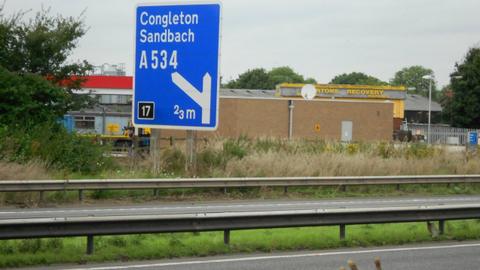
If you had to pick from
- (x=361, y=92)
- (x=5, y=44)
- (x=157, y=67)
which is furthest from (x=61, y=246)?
(x=361, y=92)

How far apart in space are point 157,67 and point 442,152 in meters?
13.1

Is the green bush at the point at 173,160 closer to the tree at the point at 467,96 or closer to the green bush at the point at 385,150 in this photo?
the green bush at the point at 385,150

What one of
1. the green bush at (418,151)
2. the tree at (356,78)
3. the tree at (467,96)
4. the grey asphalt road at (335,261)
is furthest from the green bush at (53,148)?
the tree at (356,78)

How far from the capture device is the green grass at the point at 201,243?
9.99m

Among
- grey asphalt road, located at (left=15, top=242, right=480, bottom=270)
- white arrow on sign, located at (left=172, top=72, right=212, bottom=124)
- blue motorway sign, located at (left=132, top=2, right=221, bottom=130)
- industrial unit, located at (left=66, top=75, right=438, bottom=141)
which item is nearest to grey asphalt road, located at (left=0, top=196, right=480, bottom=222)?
white arrow on sign, located at (left=172, top=72, right=212, bottom=124)

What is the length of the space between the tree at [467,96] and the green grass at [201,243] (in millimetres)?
52868

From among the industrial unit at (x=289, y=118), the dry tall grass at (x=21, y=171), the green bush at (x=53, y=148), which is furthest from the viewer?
the industrial unit at (x=289, y=118)

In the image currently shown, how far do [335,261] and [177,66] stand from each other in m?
11.2

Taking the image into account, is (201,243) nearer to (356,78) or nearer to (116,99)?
(116,99)

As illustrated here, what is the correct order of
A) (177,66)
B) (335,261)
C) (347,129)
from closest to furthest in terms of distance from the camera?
(335,261), (177,66), (347,129)

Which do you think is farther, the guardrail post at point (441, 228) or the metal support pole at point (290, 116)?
the metal support pole at point (290, 116)

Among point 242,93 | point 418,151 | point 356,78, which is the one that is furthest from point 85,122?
point 356,78

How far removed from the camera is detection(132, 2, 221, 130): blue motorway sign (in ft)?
65.6

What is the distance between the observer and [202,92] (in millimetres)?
20109
